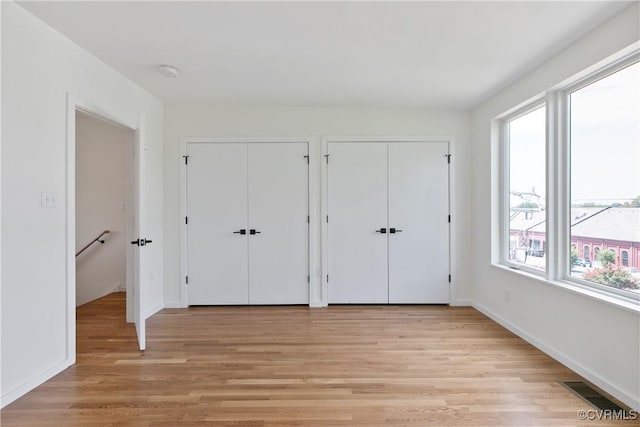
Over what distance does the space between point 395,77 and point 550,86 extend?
1.21 m

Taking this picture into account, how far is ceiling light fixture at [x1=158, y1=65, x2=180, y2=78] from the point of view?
2.71m

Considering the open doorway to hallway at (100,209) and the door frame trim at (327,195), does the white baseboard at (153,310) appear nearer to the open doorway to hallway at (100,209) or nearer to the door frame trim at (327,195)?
the open doorway to hallway at (100,209)

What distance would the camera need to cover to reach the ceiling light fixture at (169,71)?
271 centimetres

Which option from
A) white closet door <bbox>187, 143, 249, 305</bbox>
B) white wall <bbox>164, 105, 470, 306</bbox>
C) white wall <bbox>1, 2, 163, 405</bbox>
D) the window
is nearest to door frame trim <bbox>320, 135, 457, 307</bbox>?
white wall <bbox>164, 105, 470, 306</bbox>

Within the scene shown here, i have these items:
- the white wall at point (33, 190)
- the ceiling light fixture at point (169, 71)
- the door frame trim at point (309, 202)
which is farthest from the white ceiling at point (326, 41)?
the door frame trim at point (309, 202)

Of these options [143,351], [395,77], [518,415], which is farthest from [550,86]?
[143,351]

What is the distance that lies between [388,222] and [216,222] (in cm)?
203

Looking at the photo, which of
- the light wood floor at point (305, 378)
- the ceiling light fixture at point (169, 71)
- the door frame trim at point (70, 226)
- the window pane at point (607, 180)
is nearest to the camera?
the light wood floor at point (305, 378)

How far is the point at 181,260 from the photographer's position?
3.73 m

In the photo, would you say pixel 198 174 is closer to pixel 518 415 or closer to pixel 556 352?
pixel 518 415

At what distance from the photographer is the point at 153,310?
138 inches

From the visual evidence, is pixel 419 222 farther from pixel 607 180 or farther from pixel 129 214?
pixel 129 214

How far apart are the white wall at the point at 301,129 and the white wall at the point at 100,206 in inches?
48.2

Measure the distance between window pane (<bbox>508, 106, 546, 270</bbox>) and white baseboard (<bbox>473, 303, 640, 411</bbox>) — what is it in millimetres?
609
